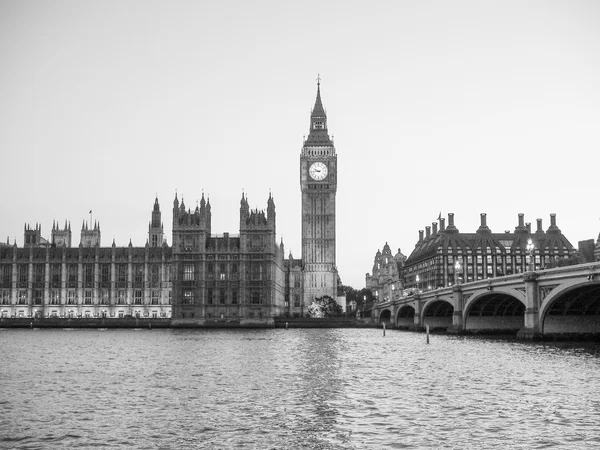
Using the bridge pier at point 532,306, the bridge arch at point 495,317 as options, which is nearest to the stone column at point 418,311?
the bridge arch at point 495,317

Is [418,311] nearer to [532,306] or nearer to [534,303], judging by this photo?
[532,306]

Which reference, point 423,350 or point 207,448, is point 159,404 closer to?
point 207,448

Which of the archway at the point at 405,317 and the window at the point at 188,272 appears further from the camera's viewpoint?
the window at the point at 188,272

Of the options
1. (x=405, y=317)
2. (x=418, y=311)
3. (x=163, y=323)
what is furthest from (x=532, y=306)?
(x=163, y=323)

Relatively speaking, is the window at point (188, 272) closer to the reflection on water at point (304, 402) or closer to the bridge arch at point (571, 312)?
the bridge arch at point (571, 312)

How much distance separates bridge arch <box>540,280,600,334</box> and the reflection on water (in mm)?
13219

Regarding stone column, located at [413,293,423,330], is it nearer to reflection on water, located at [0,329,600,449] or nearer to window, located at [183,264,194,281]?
window, located at [183,264,194,281]

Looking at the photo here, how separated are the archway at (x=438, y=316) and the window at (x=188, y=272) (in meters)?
59.2

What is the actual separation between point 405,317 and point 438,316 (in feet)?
116

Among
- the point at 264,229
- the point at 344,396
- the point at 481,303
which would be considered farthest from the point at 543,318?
the point at 264,229

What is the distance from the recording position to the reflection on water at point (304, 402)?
29422mm

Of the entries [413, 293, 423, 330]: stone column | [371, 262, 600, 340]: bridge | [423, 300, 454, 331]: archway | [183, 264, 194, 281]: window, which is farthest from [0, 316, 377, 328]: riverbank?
[371, 262, 600, 340]: bridge

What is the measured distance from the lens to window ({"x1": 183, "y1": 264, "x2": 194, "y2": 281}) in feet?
607

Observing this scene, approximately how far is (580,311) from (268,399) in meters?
59.3
